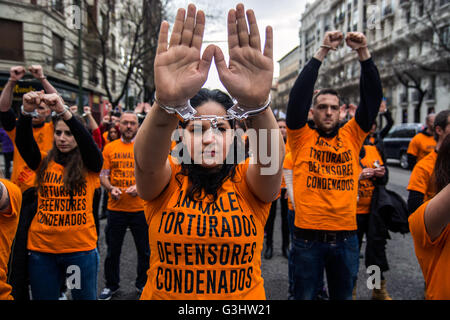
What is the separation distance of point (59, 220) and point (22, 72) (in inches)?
50.0

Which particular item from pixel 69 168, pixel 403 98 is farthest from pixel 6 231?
pixel 403 98

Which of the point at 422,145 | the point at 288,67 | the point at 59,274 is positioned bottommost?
the point at 59,274

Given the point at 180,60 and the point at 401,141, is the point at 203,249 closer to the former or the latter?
the point at 180,60

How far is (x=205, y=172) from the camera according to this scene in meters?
1.63

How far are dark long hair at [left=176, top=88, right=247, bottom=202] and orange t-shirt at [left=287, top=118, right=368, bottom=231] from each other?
1.24 metres

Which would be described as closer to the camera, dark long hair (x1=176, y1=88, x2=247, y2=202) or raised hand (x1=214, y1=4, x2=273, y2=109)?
raised hand (x1=214, y1=4, x2=273, y2=109)

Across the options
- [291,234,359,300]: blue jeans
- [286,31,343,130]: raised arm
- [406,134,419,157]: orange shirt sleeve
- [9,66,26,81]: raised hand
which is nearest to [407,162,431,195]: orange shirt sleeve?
[291,234,359,300]: blue jeans

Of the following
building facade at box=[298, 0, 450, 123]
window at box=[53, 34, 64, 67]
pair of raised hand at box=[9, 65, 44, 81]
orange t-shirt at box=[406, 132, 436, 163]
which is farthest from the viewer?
building facade at box=[298, 0, 450, 123]

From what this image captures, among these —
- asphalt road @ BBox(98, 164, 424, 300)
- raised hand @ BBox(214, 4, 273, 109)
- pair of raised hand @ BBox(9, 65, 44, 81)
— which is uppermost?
pair of raised hand @ BBox(9, 65, 44, 81)

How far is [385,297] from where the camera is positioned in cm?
345

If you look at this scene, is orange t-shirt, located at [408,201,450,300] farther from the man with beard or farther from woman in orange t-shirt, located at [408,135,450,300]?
the man with beard

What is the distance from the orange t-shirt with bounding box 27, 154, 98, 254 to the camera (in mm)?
2520

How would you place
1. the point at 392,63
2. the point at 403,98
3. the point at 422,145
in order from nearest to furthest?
the point at 422,145
the point at 392,63
the point at 403,98

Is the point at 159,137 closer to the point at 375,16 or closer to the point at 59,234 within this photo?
the point at 59,234
